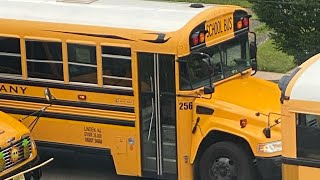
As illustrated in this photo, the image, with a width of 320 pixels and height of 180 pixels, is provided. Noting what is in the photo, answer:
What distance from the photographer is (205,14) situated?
10945mm

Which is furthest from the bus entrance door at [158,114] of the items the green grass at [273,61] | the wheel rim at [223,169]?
the green grass at [273,61]

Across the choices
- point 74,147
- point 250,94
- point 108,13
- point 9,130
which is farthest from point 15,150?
point 250,94

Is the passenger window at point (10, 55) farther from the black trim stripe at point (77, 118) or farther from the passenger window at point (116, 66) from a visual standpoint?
the passenger window at point (116, 66)

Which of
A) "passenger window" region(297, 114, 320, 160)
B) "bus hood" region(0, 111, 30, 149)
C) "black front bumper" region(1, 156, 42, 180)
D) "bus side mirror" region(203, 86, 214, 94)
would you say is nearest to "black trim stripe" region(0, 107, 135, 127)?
"bus hood" region(0, 111, 30, 149)

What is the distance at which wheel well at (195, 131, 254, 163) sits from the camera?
34.4 ft

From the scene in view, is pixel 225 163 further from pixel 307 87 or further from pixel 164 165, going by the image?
pixel 307 87

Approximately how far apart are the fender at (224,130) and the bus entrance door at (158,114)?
0.28m

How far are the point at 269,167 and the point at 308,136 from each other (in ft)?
4.40

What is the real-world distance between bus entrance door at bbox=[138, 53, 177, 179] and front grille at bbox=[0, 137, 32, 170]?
1465mm

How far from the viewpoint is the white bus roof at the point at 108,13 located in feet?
36.0

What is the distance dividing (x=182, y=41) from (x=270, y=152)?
1.73 meters

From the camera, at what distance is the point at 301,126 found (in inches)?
354

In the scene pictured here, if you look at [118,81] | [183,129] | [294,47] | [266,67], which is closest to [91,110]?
[118,81]

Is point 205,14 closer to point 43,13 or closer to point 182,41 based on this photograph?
point 182,41
